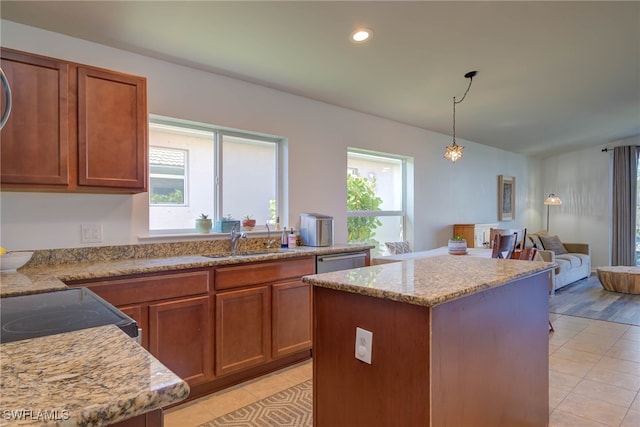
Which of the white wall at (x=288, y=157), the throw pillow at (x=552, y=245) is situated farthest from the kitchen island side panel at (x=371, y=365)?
the throw pillow at (x=552, y=245)

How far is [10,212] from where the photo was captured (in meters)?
2.26

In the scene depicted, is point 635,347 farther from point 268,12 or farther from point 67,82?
point 67,82

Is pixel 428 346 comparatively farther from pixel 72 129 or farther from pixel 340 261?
pixel 72 129

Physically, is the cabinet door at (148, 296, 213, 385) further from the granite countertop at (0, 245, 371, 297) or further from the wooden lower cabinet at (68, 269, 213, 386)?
the granite countertop at (0, 245, 371, 297)

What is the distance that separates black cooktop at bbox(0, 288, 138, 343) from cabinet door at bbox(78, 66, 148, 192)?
99 centimetres

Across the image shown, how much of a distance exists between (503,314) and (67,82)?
266cm

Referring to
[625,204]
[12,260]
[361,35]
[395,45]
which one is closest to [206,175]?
[12,260]

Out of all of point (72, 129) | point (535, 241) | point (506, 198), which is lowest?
point (535, 241)

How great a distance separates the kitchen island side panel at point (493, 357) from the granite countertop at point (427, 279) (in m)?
0.06

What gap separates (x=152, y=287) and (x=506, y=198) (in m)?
6.86

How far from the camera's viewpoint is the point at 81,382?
2.24 ft

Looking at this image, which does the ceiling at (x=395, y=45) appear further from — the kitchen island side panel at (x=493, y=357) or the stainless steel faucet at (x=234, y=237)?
the kitchen island side panel at (x=493, y=357)

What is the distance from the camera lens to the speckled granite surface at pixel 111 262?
5.81 ft

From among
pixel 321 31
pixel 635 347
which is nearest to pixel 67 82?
pixel 321 31
